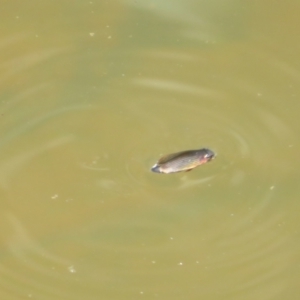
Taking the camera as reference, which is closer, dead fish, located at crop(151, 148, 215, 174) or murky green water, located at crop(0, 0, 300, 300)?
murky green water, located at crop(0, 0, 300, 300)

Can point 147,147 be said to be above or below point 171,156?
above

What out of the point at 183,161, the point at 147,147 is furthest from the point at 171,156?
the point at 147,147

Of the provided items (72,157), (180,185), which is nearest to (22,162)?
(72,157)

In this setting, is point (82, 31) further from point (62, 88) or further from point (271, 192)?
point (271, 192)

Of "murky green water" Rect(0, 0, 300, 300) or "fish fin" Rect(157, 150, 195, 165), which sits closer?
"murky green water" Rect(0, 0, 300, 300)

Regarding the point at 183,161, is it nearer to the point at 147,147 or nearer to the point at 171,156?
the point at 171,156
